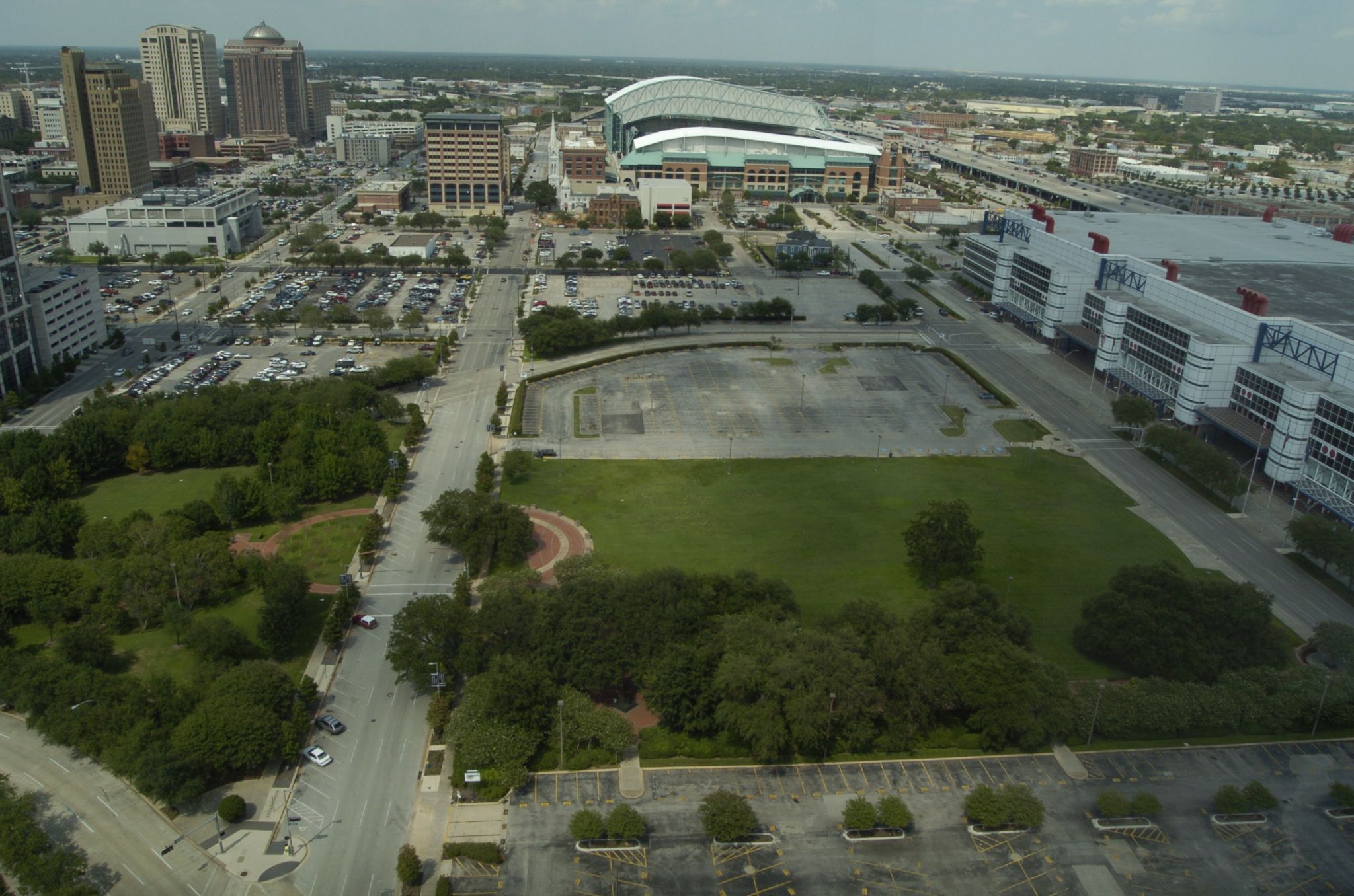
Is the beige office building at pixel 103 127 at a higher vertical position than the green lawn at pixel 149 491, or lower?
higher

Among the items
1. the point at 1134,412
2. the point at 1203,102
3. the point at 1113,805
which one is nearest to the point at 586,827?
the point at 1113,805

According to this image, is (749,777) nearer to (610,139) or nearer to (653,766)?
(653,766)

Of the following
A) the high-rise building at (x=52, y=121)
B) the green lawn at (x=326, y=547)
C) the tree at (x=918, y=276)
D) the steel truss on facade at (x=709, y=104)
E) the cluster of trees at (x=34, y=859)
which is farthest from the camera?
the high-rise building at (x=52, y=121)

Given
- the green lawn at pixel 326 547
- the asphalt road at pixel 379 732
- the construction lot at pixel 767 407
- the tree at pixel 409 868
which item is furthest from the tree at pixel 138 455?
the tree at pixel 409 868

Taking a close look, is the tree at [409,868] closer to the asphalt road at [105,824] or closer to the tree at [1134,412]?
the asphalt road at [105,824]

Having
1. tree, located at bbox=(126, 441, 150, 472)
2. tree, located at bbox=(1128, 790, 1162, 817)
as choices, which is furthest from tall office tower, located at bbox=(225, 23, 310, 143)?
tree, located at bbox=(1128, 790, 1162, 817)

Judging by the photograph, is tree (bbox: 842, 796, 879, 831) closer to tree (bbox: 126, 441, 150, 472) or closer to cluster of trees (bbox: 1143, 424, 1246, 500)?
cluster of trees (bbox: 1143, 424, 1246, 500)

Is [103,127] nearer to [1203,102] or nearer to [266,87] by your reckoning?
[266,87]
